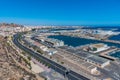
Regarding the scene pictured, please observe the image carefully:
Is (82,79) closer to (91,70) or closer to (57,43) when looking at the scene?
(91,70)

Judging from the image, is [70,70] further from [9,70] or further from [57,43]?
[57,43]

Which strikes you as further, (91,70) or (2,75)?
(91,70)

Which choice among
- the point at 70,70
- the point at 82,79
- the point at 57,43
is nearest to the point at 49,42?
the point at 57,43

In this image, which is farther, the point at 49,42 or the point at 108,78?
the point at 49,42

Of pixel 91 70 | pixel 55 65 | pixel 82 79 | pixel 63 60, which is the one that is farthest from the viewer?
pixel 63 60

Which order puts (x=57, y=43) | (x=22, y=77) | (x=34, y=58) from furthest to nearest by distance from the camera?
(x=57, y=43)
(x=34, y=58)
(x=22, y=77)


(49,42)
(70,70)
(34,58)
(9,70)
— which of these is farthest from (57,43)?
(9,70)

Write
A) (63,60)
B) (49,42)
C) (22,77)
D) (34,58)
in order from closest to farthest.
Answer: (22,77) → (63,60) → (34,58) → (49,42)

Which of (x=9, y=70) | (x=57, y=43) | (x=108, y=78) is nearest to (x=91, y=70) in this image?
(x=108, y=78)

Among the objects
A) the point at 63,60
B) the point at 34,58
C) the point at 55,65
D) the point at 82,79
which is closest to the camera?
the point at 82,79
